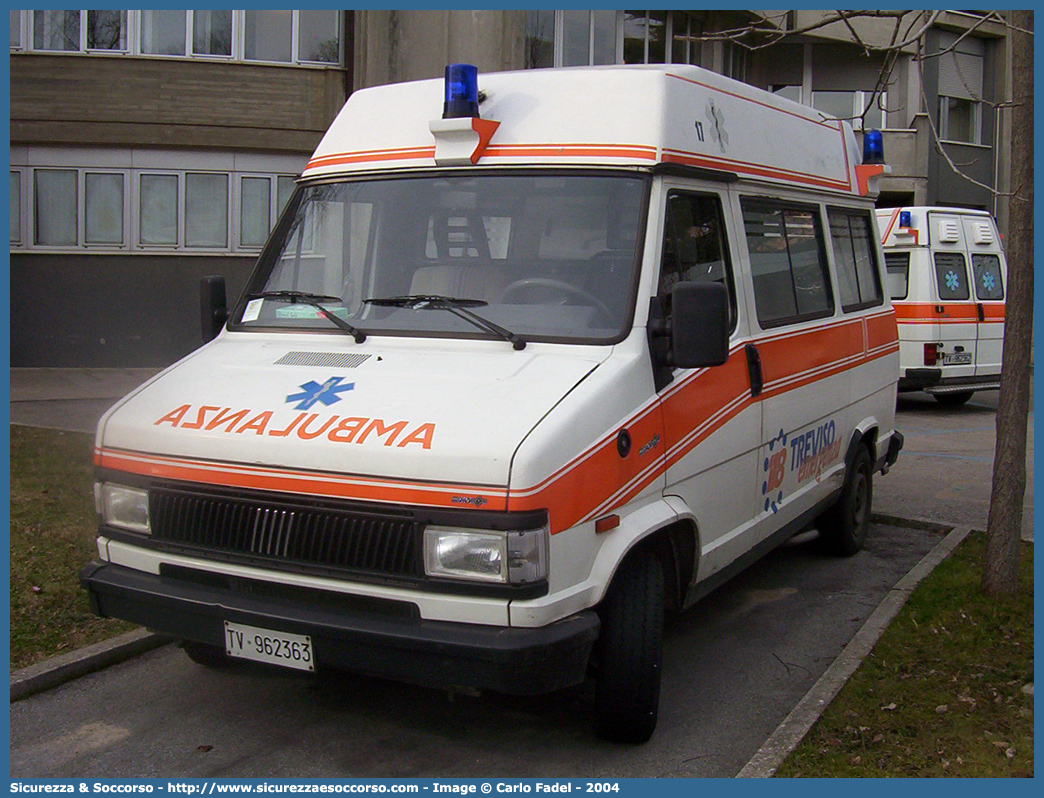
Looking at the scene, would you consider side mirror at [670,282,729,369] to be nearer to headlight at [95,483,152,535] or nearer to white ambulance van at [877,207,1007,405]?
headlight at [95,483,152,535]

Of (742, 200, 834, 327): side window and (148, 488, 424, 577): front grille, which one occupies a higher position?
(742, 200, 834, 327): side window

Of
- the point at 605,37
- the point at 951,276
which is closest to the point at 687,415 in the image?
the point at 951,276

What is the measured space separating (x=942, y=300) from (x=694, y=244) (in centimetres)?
1075

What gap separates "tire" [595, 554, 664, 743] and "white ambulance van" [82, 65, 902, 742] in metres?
0.01

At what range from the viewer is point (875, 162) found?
7.50 m

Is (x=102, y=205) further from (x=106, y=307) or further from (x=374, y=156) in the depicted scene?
(x=374, y=156)

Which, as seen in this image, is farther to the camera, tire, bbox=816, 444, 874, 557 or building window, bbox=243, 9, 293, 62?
building window, bbox=243, 9, 293, 62

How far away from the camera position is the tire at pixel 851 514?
7180 mm

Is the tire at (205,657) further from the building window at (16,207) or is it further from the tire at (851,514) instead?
the building window at (16,207)

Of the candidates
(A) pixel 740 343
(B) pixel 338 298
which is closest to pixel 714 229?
(A) pixel 740 343

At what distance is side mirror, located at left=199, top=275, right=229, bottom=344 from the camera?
18.1 ft

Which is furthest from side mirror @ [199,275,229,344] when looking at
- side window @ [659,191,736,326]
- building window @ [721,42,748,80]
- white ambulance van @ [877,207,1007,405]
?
building window @ [721,42,748,80]

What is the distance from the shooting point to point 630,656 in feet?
13.8

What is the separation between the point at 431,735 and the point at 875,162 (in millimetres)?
4953
